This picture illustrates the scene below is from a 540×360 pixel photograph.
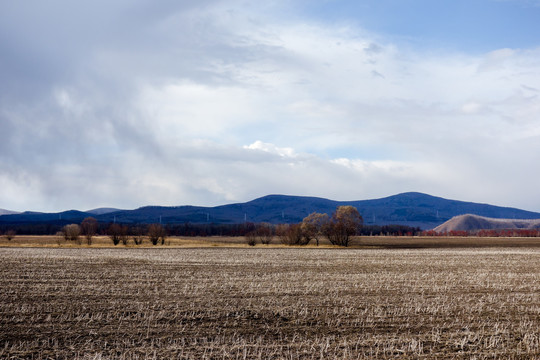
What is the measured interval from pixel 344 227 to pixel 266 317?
75.7 metres

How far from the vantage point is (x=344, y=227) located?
9300cm

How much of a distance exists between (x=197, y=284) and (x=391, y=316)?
40.9 ft

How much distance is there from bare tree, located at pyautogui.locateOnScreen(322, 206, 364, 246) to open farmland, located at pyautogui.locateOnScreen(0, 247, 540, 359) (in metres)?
60.8

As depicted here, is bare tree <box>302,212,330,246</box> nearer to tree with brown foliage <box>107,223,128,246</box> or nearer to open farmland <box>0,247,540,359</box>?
tree with brown foliage <box>107,223,128,246</box>

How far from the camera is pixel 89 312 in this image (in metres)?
19.3

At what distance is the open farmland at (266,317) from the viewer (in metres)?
14.1

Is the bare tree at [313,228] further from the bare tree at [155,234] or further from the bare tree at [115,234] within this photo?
the bare tree at [115,234]

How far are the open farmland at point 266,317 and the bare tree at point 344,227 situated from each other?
199 feet

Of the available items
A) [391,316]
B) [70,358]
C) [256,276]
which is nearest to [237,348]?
[70,358]

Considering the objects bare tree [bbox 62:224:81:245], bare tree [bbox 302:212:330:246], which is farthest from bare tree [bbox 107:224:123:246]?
bare tree [bbox 302:212:330:246]

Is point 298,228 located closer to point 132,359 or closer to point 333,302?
point 333,302

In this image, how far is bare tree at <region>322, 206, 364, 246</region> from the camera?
304 feet

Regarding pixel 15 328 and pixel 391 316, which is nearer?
pixel 15 328

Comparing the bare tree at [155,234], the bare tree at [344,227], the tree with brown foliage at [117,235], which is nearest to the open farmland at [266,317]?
the bare tree at [344,227]
